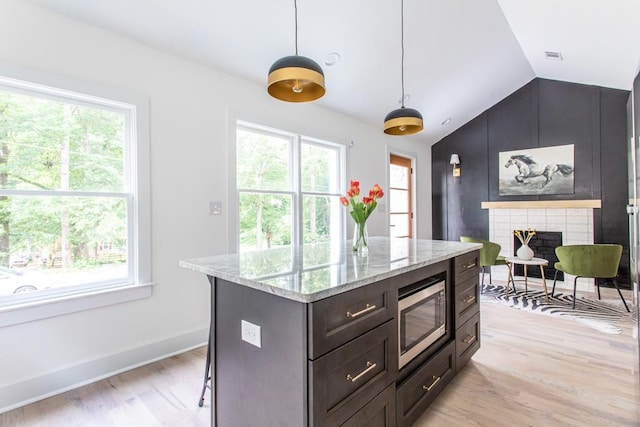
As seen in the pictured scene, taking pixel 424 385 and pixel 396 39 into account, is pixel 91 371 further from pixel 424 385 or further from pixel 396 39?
pixel 396 39

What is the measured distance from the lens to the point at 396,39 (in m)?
3.42

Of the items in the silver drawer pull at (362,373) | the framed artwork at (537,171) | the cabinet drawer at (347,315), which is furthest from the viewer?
the framed artwork at (537,171)

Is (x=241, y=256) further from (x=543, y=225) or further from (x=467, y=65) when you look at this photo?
(x=543, y=225)

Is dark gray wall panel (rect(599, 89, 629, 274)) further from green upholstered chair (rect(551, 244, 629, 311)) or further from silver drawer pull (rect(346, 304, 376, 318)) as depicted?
silver drawer pull (rect(346, 304, 376, 318))

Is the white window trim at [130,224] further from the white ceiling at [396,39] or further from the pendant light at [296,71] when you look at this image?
the pendant light at [296,71]

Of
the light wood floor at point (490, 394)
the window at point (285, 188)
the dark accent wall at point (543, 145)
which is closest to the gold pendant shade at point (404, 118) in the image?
the window at point (285, 188)

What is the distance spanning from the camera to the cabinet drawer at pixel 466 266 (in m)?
2.25

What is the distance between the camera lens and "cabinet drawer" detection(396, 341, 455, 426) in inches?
65.3

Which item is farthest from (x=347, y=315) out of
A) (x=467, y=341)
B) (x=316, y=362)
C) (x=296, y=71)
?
(x=467, y=341)

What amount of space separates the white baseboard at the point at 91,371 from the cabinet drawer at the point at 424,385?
1947mm

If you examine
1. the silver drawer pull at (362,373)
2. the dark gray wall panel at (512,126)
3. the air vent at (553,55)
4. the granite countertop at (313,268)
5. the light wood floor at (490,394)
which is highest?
the air vent at (553,55)

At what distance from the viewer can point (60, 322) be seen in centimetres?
221

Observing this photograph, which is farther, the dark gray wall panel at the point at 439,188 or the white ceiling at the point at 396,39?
the dark gray wall panel at the point at 439,188

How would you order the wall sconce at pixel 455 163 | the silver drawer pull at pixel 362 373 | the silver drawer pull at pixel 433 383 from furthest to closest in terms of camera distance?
the wall sconce at pixel 455 163 < the silver drawer pull at pixel 433 383 < the silver drawer pull at pixel 362 373
